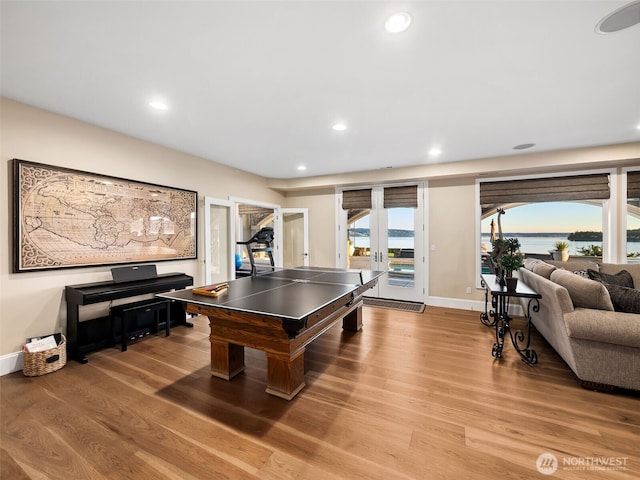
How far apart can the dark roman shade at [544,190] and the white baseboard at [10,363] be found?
6824 mm

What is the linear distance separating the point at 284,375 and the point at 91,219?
3004 mm

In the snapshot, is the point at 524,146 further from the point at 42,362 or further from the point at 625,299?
the point at 42,362

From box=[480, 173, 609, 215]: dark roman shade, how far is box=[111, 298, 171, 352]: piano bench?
18.6 feet

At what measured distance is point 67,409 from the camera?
2100 mm

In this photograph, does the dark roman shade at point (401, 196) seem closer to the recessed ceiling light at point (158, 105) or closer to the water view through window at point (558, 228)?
the water view through window at point (558, 228)

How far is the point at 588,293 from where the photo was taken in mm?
2486

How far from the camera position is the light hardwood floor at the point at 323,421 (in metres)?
1.58

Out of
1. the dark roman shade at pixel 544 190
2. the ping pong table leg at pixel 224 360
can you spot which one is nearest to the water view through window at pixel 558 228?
the dark roman shade at pixel 544 190

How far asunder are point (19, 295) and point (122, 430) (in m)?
2.03

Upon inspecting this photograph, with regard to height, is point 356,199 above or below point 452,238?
above

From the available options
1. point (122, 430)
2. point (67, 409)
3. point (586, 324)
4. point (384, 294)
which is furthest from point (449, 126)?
point (67, 409)

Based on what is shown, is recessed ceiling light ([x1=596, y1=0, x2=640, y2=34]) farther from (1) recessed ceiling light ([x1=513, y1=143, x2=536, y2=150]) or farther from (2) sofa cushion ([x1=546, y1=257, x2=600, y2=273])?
(2) sofa cushion ([x1=546, y1=257, x2=600, y2=273])

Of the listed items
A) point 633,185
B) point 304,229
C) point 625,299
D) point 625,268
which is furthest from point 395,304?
point 633,185

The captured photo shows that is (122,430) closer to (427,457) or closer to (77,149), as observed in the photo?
(427,457)
